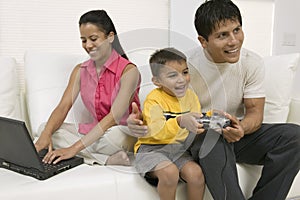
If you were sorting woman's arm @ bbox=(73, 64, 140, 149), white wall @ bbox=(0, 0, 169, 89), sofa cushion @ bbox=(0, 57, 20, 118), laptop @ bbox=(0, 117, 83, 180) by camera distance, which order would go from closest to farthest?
laptop @ bbox=(0, 117, 83, 180) < woman's arm @ bbox=(73, 64, 140, 149) < sofa cushion @ bbox=(0, 57, 20, 118) < white wall @ bbox=(0, 0, 169, 89)

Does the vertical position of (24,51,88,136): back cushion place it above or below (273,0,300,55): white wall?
below

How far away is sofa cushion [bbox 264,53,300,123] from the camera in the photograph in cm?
188

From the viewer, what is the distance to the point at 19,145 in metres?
1.40

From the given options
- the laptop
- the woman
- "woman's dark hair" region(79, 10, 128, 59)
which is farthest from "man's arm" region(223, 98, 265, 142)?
the laptop

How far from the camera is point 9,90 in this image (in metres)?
1.86

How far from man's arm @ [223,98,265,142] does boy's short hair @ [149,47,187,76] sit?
0.89 feet

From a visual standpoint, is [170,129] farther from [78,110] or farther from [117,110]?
[78,110]

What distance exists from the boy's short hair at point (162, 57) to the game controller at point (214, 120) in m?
0.21

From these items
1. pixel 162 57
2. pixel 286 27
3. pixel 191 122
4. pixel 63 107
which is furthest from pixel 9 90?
pixel 286 27

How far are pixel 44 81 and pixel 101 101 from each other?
414 mm

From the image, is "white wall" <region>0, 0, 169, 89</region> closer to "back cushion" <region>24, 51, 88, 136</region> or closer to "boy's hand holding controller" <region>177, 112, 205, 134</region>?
"back cushion" <region>24, 51, 88, 136</region>

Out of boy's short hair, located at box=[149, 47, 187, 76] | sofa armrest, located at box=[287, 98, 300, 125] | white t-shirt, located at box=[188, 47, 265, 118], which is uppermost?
boy's short hair, located at box=[149, 47, 187, 76]

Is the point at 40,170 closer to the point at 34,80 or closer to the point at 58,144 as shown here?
the point at 58,144

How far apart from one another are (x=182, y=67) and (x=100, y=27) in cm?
38
